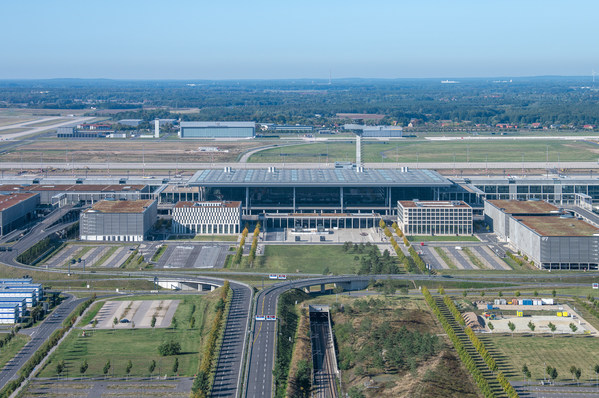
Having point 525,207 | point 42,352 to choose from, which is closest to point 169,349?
point 42,352

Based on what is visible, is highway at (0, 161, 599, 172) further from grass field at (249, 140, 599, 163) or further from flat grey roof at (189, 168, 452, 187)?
flat grey roof at (189, 168, 452, 187)

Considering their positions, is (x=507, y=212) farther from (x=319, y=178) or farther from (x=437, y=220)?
(x=319, y=178)

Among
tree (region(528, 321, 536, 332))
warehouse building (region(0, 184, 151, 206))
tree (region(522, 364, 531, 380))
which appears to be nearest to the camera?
tree (region(522, 364, 531, 380))

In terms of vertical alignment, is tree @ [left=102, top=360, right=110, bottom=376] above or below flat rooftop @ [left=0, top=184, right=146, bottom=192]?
below

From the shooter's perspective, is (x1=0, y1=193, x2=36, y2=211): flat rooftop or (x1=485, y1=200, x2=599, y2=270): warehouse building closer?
(x1=485, y1=200, x2=599, y2=270): warehouse building

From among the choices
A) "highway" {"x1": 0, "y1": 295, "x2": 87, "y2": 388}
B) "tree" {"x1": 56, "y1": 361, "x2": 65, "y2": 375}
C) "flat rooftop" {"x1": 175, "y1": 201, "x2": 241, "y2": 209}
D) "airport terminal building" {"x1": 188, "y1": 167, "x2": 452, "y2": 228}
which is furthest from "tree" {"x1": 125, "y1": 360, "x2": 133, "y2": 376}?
"airport terminal building" {"x1": 188, "y1": 167, "x2": 452, "y2": 228}

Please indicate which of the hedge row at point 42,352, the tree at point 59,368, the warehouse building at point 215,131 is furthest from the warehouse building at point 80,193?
the warehouse building at point 215,131

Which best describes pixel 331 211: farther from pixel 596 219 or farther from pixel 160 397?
pixel 160 397
